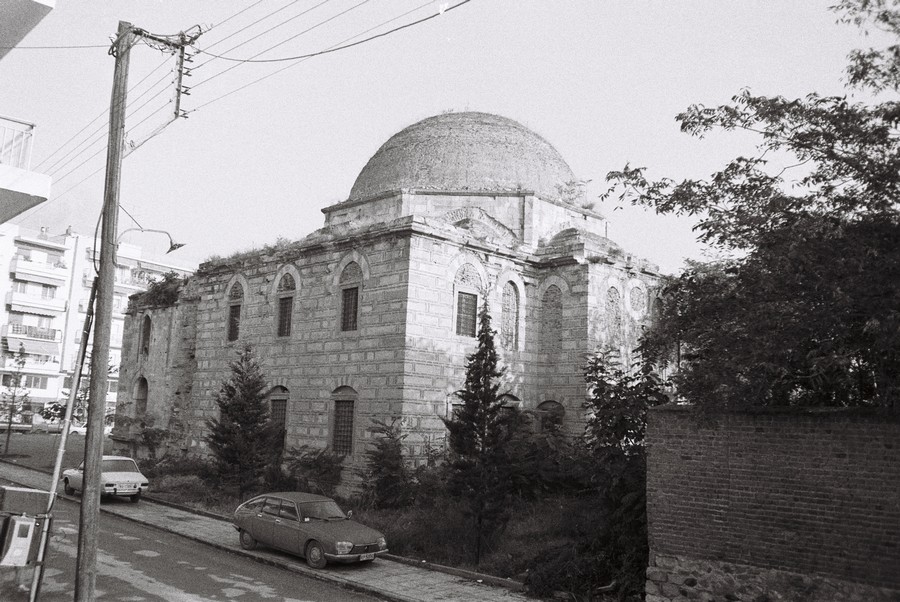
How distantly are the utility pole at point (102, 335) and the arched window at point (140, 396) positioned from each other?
22432 millimetres

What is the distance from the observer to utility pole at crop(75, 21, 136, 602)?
31.4 ft

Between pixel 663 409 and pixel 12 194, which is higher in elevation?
pixel 12 194

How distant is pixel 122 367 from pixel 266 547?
20795mm

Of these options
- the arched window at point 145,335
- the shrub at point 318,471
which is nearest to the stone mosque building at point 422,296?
the shrub at point 318,471

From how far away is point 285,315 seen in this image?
23.5 meters

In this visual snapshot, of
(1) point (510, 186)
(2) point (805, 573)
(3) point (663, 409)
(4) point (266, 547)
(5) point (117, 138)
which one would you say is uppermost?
(1) point (510, 186)

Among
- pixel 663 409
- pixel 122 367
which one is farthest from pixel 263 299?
pixel 663 409

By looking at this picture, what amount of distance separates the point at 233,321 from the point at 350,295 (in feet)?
20.2

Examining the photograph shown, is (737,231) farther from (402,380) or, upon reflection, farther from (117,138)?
(402,380)

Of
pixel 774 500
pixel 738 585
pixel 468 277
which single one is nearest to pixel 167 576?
pixel 738 585

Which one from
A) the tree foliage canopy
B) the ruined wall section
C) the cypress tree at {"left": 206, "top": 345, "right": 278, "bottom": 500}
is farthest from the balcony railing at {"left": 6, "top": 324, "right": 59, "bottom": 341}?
the tree foliage canopy

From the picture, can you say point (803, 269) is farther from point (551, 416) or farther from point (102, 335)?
point (551, 416)

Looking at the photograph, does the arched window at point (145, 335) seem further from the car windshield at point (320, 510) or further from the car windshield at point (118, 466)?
the car windshield at point (320, 510)

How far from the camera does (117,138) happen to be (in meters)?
10.6
